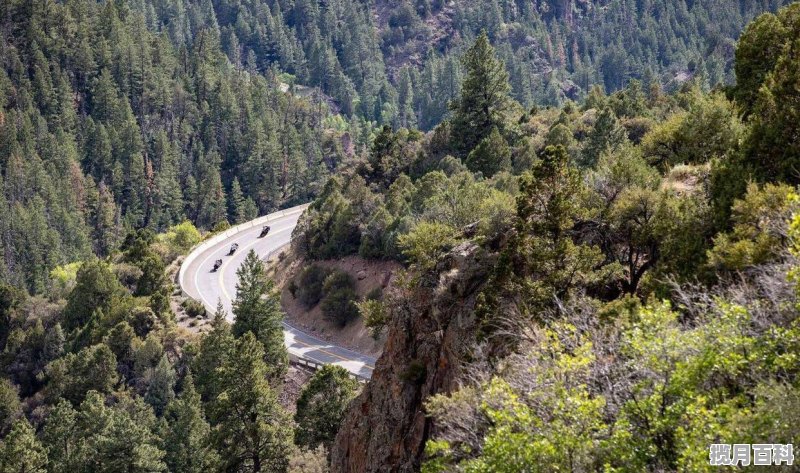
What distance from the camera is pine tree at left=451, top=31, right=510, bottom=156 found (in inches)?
2687

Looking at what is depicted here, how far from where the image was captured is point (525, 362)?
56.8 ft

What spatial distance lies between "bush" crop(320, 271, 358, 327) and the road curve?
192cm

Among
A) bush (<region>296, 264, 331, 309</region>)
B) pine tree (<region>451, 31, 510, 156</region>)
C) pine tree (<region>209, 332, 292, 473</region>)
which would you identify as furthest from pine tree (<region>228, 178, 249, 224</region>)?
pine tree (<region>209, 332, 292, 473</region>)

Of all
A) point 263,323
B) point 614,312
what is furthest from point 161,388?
point 614,312

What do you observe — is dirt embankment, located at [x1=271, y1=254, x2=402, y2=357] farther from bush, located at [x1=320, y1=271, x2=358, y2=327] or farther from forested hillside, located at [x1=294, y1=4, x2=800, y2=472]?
forested hillside, located at [x1=294, y1=4, x2=800, y2=472]

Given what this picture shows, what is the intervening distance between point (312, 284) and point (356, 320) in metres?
6.17

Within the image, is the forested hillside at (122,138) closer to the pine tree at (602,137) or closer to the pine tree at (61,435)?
the pine tree at (61,435)

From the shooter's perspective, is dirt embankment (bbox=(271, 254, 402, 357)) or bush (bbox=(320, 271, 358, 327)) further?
bush (bbox=(320, 271, 358, 327))

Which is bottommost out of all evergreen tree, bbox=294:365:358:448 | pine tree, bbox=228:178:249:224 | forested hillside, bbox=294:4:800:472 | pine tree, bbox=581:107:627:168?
pine tree, bbox=228:178:249:224

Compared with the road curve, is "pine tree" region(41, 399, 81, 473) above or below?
above

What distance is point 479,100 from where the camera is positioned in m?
68.4

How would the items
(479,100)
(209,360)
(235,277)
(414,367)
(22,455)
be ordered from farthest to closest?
(235,277) → (479,100) → (209,360) → (22,455) → (414,367)

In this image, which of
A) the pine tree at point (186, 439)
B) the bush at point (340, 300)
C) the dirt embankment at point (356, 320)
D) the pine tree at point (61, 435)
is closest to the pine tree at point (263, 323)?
the pine tree at point (186, 439)

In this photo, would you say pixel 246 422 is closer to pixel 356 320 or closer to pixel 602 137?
pixel 356 320
